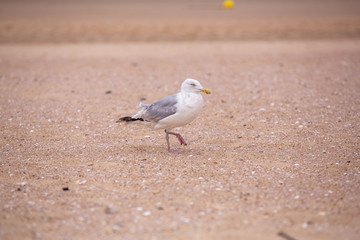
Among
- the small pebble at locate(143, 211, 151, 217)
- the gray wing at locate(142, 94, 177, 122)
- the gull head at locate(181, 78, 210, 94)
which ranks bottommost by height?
the small pebble at locate(143, 211, 151, 217)

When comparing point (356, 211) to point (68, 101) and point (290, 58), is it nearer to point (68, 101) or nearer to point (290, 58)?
point (68, 101)

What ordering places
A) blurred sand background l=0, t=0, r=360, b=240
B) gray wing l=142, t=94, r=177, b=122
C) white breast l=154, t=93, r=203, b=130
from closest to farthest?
blurred sand background l=0, t=0, r=360, b=240, white breast l=154, t=93, r=203, b=130, gray wing l=142, t=94, r=177, b=122

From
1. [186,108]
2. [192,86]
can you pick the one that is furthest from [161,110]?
[192,86]

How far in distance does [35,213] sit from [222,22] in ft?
64.9

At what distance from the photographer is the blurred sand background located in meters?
4.75

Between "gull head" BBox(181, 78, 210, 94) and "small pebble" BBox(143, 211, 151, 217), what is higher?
"gull head" BBox(181, 78, 210, 94)

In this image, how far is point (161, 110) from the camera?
6.55 m

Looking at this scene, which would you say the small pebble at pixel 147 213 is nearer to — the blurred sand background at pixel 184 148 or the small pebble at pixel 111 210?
the blurred sand background at pixel 184 148

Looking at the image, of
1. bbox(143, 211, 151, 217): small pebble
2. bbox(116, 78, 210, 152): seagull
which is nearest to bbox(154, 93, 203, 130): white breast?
bbox(116, 78, 210, 152): seagull

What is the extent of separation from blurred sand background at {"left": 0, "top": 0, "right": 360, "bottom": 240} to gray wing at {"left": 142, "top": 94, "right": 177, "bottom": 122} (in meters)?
0.64

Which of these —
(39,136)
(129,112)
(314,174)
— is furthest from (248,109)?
(39,136)

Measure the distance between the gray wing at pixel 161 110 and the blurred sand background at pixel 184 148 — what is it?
0.64 m

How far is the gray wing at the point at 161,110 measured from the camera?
646cm

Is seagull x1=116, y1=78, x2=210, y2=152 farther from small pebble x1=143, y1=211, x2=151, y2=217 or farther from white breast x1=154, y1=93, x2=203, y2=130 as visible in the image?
small pebble x1=143, y1=211, x2=151, y2=217
